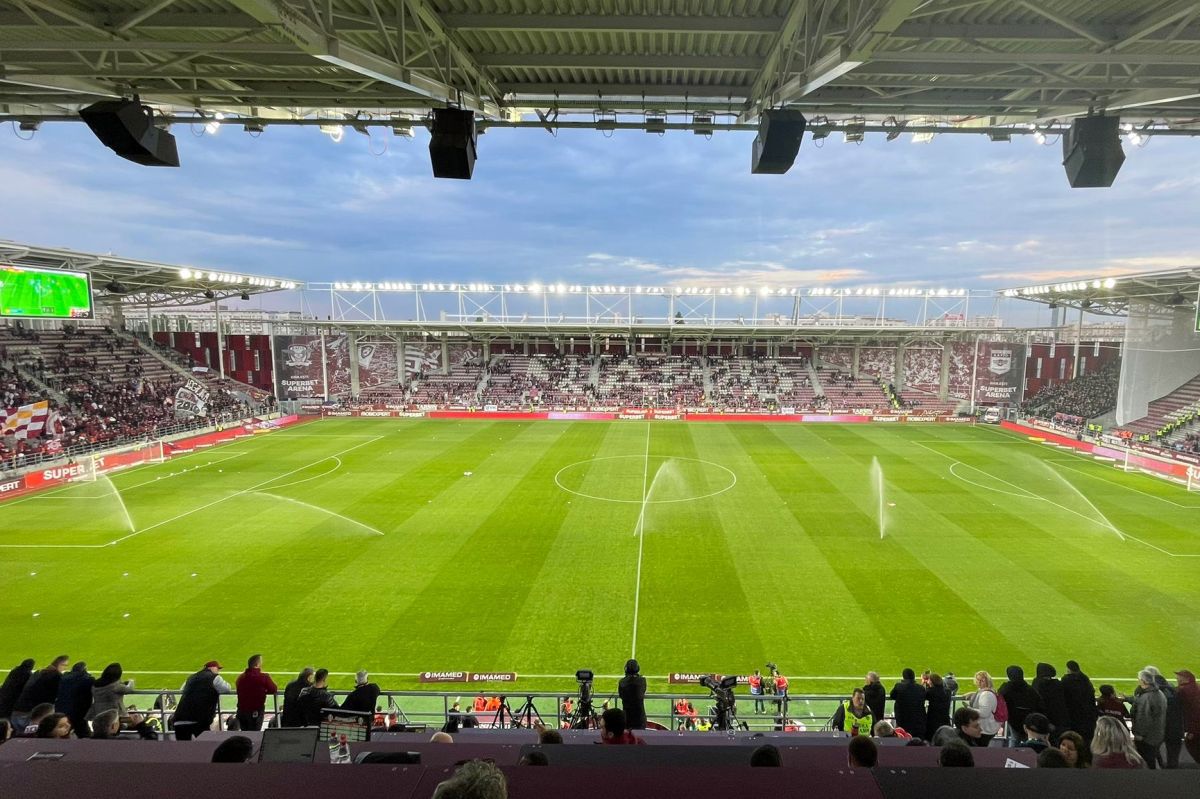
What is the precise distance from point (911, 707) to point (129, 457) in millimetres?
38796

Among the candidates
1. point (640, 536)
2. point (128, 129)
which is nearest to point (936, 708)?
point (640, 536)

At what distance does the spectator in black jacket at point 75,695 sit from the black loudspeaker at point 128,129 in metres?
7.52

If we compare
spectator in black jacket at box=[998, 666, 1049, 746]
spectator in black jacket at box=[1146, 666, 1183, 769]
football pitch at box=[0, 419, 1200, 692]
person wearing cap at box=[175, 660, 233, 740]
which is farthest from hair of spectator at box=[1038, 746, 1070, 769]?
football pitch at box=[0, 419, 1200, 692]

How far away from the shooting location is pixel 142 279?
4050 cm

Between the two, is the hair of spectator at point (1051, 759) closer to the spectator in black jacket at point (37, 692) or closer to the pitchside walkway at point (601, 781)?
the pitchside walkway at point (601, 781)

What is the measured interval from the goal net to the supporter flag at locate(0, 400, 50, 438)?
14.0ft

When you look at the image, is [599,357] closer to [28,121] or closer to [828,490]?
[828,490]

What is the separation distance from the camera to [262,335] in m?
54.8

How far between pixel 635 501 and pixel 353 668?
13887mm

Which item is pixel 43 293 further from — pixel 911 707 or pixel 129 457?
pixel 911 707

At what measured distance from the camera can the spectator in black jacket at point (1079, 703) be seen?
22.9 ft

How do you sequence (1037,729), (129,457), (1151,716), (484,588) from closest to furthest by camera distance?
Result: (1037,729) → (1151,716) → (484,588) → (129,457)

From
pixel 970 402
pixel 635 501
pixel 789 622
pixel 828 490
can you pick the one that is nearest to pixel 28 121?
pixel 789 622

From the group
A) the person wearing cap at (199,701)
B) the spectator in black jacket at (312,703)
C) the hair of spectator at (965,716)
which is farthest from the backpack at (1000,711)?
the person wearing cap at (199,701)
